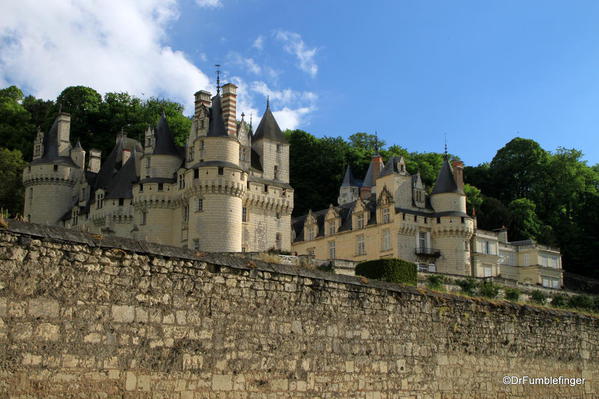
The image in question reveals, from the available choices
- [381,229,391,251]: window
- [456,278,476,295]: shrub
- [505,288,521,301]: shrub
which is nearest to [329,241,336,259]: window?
[381,229,391,251]: window

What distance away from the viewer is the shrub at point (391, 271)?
19609mm

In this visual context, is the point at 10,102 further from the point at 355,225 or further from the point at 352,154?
the point at 355,225

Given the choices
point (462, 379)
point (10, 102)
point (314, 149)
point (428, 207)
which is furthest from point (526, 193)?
point (462, 379)

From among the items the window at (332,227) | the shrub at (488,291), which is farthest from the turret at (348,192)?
the shrub at (488,291)

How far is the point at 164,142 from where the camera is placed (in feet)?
172

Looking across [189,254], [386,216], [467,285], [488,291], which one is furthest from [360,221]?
[189,254]

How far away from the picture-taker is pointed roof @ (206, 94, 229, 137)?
47625 millimetres

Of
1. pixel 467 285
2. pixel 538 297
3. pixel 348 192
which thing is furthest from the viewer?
pixel 348 192

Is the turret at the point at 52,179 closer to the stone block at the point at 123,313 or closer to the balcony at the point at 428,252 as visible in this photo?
the balcony at the point at 428,252

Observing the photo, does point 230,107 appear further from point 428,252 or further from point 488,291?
point 488,291

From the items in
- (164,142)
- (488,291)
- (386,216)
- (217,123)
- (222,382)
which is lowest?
(222,382)

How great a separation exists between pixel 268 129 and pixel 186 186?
9.36 metres

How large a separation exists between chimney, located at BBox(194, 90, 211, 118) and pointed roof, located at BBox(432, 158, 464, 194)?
57.2 feet

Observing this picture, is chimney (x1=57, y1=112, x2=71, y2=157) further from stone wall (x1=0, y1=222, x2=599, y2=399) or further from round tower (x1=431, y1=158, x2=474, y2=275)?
stone wall (x1=0, y1=222, x2=599, y2=399)
